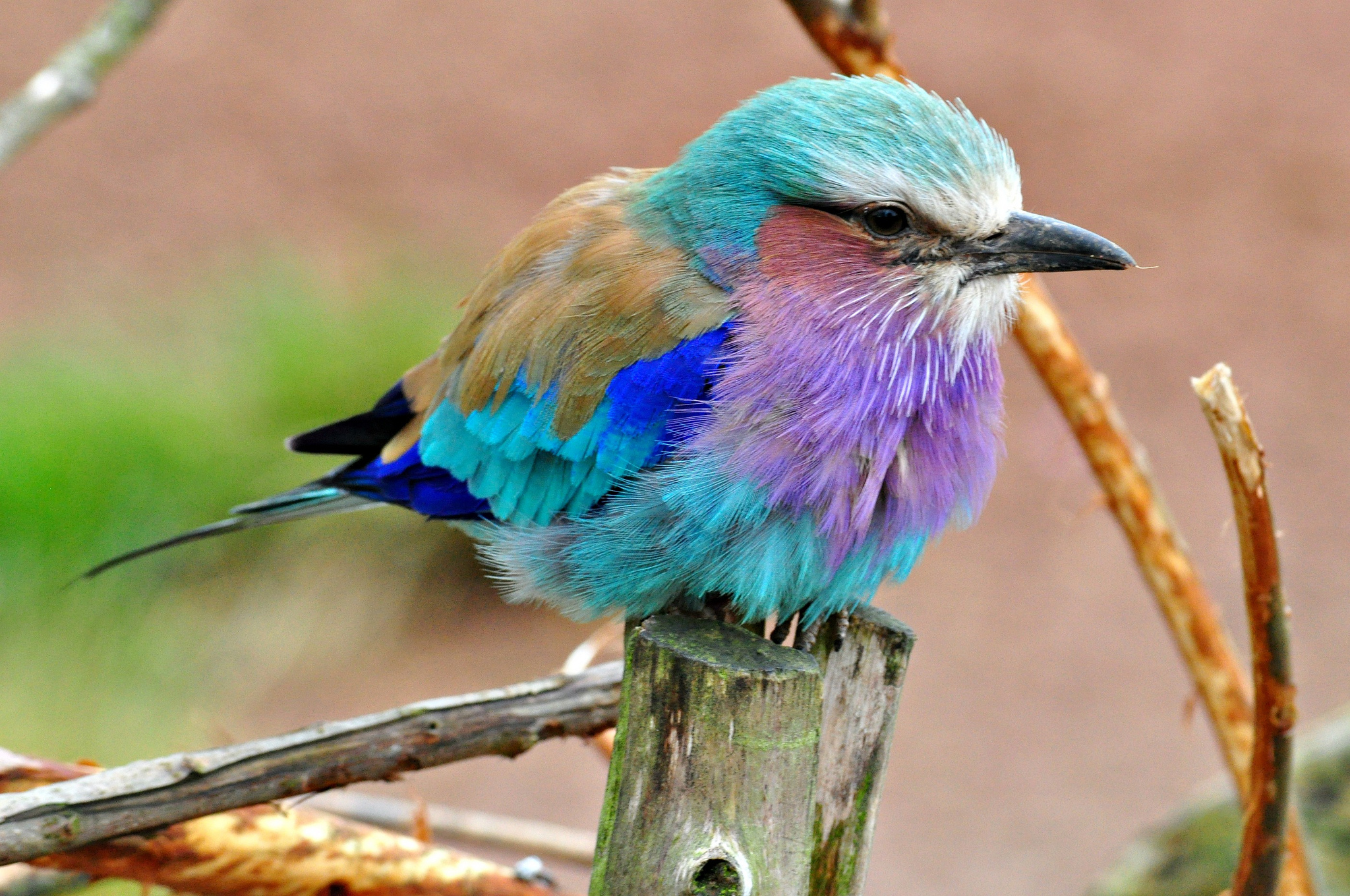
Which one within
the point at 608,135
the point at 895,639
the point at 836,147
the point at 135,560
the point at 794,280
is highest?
the point at 608,135

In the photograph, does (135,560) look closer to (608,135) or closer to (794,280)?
(794,280)

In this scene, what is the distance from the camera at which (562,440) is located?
2.54m

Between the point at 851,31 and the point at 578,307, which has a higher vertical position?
the point at 851,31

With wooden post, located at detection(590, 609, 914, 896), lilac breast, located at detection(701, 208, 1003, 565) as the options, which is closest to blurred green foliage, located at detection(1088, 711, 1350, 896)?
lilac breast, located at detection(701, 208, 1003, 565)

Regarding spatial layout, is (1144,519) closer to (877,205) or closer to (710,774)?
(877,205)

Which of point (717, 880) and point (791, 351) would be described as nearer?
point (717, 880)

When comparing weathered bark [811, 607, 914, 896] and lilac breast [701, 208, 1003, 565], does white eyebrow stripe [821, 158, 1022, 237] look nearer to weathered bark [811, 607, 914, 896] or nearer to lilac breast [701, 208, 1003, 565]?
lilac breast [701, 208, 1003, 565]

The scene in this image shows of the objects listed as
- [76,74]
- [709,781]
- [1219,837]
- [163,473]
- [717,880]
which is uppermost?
[163,473]

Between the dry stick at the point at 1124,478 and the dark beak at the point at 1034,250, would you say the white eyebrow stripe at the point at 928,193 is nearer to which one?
the dark beak at the point at 1034,250

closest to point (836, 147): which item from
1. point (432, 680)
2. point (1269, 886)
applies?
point (1269, 886)

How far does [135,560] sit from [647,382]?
399cm

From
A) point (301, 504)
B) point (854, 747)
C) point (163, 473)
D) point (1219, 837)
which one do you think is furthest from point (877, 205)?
point (163, 473)

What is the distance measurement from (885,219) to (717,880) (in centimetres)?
117

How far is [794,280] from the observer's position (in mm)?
2373
